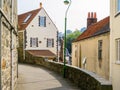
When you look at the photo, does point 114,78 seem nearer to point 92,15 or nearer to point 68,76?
point 68,76

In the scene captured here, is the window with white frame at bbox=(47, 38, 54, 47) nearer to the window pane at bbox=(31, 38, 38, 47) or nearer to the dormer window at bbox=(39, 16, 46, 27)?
the window pane at bbox=(31, 38, 38, 47)

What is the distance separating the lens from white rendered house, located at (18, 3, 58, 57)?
4238 centimetres

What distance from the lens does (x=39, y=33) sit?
43.8 m

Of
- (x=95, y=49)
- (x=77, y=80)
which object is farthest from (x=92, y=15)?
(x=77, y=80)

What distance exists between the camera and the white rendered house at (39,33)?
4238 cm

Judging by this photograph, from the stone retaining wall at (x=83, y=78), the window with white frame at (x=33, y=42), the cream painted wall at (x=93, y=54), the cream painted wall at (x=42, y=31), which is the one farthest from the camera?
the window with white frame at (x=33, y=42)

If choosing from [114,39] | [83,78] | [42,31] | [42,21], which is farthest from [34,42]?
[83,78]

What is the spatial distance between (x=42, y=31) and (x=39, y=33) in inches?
25.8

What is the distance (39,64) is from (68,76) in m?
12.6

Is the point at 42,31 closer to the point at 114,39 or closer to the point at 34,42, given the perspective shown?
the point at 34,42

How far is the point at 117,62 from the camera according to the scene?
560 inches

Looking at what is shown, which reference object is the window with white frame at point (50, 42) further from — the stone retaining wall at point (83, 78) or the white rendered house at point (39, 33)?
the stone retaining wall at point (83, 78)

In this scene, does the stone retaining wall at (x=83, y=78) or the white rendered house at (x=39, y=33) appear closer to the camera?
the stone retaining wall at (x=83, y=78)

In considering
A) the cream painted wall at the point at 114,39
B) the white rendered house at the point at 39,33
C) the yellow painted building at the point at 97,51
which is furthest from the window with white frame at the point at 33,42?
the cream painted wall at the point at 114,39
